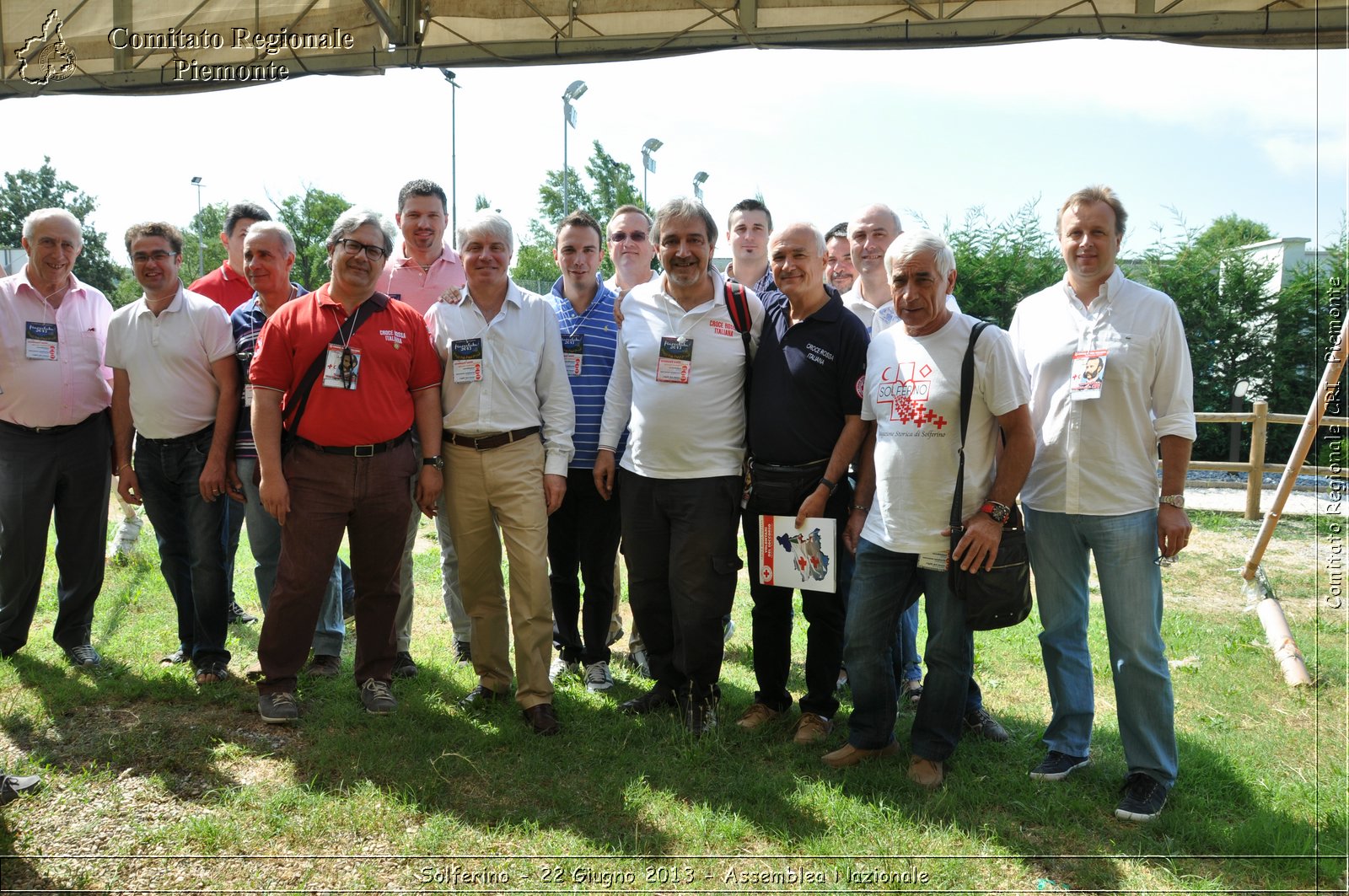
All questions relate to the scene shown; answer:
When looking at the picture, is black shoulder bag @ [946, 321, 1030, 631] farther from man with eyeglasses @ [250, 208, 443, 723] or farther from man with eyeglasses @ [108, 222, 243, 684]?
man with eyeglasses @ [108, 222, 243, 684]

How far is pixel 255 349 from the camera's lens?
14.5 ft

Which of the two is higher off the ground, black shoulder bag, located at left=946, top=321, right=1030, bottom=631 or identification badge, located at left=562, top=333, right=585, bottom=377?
identification badge, located at left=562, top=333, right=585, bottom=377

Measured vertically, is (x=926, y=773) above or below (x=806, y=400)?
below

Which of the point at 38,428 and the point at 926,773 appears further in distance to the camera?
the point at 38,428

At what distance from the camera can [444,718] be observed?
4098 millimetres

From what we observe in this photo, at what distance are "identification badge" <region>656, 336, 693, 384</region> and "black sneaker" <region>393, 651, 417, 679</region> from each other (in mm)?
2117

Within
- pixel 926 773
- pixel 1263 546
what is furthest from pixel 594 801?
pixel 1263 546

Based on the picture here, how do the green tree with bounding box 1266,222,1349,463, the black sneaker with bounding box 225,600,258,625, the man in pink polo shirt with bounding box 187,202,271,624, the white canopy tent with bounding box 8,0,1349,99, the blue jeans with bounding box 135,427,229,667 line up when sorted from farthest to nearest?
1. the green tree with bounding box 1266,222,1349,463
2. the black sneaker with bounding box 225,600,258,625
3. the white canopy tent with bounding box 8,0,1349,99
4. the man in pink polo shirt with bounding box 187,202,271,624
5. the blue jeans with bounding box 135,427,229,667

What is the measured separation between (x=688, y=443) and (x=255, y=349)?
226cm

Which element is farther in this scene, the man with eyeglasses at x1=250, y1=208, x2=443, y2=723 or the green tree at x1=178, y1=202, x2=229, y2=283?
the green tree at x1=178, y1=202, x2=229, y2=283

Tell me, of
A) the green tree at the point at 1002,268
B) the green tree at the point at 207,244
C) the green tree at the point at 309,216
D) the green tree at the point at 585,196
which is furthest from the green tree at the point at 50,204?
the green tree at the point at 1002,268

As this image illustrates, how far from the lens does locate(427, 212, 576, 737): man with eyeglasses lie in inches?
157

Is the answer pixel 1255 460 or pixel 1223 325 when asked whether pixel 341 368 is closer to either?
pixel 1255 460

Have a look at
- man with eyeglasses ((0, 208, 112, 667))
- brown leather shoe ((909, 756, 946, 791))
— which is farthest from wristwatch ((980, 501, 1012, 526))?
man with eyeglasses ((0, 208, 112, 667))
